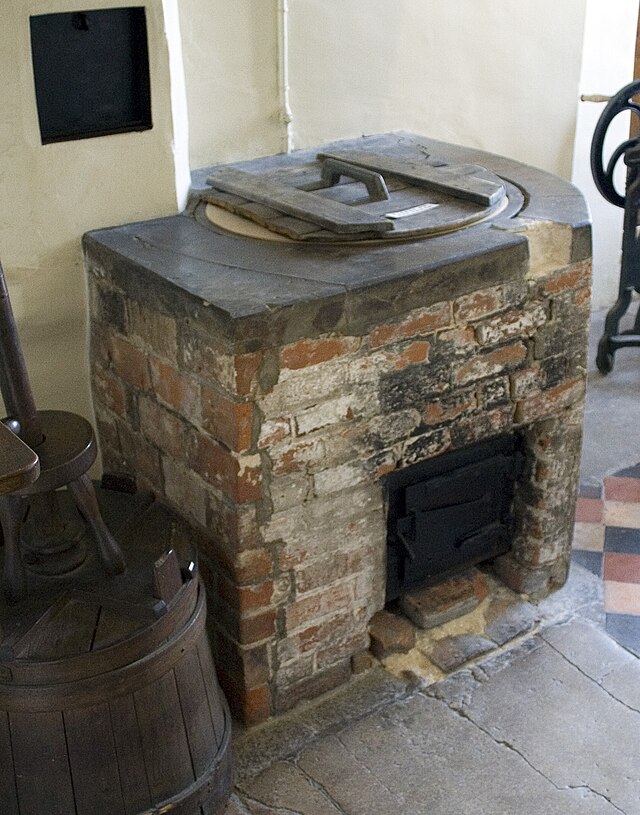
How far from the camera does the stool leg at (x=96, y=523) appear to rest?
2.18 metres

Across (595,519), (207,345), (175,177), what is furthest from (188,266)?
(595,519)

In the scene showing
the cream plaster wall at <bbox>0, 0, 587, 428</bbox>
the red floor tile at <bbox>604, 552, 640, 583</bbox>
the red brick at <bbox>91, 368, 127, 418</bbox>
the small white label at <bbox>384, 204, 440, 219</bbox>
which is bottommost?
the red floor tile at <bbox>604, 552, 640, 583</bbox>

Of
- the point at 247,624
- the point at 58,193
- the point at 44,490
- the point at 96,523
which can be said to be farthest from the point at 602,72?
the point at 44,490

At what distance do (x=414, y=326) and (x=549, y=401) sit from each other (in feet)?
1.95

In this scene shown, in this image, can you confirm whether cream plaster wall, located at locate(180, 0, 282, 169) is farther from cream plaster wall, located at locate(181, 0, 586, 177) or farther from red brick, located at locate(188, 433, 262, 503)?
red brick, located at locate(188, 433, 262, 503)

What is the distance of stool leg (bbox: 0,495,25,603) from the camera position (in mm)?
2137

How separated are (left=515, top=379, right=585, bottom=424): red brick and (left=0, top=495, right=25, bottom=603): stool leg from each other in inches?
54.6

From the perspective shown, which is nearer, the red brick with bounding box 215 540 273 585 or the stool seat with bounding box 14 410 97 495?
the stool seat with bounding box 14 410 97 495

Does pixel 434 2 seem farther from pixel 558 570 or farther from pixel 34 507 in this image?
pixel 34 507

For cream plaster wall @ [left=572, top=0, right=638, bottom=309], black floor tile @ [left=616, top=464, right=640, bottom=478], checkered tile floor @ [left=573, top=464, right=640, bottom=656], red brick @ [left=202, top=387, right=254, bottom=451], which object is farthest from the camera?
cream plaster wall @ [left=572, top=0, right=638, bottom=309]

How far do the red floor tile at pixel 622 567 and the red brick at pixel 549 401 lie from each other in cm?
67

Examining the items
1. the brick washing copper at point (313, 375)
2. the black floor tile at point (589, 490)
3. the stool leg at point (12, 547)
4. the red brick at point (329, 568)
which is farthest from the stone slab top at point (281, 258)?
the black floor tile at point (589, 490)

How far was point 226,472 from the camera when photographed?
8.09 feet

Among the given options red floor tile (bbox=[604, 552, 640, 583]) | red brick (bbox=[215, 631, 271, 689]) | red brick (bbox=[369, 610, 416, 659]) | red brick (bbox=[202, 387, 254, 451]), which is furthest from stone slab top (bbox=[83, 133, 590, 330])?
red floor tile (bbox=[604, 552, 640, 583])
